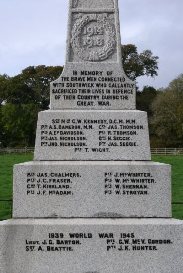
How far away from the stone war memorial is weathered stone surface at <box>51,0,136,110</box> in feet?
0.05

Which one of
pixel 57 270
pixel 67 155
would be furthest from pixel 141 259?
pixel 67 155

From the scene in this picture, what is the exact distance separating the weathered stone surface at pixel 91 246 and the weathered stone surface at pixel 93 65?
5.54 ft

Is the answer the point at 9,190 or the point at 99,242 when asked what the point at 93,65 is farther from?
the point at 9,190

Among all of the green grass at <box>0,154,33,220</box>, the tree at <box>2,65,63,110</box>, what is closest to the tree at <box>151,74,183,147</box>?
the tree at <box>2,65,63,110</box>

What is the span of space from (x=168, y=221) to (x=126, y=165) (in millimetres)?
896

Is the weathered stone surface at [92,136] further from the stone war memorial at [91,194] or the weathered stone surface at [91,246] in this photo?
the weathered stone surface at [91,246]

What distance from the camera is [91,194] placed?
6.88 m

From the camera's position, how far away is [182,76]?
183ft

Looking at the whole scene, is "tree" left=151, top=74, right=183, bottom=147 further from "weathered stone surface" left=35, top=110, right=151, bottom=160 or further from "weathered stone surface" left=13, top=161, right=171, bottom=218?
"weathered stone surface" left=13, top=161, right=171, bottom=218

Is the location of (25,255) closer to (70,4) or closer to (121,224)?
(121,224)

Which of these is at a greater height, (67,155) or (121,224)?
(67,155)

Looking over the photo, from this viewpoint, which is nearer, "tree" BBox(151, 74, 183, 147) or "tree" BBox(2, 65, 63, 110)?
"tree" BBox(151, 74, 183, 147)

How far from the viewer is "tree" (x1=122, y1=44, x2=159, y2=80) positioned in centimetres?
4691

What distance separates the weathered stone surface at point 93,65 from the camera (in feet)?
24.2
